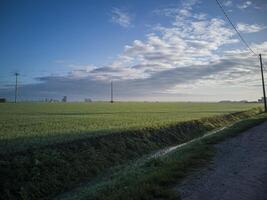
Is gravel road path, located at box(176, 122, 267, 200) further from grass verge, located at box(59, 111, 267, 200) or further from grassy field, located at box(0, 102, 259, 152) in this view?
grassy field, located at box(0, 102, 259, 152)

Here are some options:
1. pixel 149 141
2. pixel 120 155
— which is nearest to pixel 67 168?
pixel 120 155

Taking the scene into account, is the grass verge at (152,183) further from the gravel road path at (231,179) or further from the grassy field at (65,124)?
the grassy field at (65,124)

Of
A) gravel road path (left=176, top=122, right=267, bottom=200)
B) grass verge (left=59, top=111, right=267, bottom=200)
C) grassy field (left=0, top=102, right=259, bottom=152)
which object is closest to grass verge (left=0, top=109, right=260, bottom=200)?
grass verge (left=59, top=111, right=267, bottom=200)

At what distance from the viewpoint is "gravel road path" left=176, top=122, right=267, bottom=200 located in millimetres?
9453

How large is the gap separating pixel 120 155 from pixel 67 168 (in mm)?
5200

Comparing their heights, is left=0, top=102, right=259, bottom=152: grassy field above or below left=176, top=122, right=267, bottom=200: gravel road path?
above

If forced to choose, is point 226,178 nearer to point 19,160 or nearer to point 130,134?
point 19,160

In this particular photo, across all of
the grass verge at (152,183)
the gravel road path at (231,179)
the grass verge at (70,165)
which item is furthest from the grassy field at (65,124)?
the gravel road path at (231,179)

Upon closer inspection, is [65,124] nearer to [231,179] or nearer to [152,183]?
[152,183]

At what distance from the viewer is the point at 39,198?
13.4 meters

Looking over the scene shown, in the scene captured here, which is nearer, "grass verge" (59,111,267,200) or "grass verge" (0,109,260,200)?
"grass verge" (59,111,267,200)

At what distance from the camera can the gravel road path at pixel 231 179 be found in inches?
372

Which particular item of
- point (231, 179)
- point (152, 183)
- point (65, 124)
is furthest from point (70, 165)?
point (65, 124)

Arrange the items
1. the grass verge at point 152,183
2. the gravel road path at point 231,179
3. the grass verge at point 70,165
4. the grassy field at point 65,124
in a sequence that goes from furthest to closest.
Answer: the grassy field at point 65,124
the grass verge at point 70,165
the grass verge at point 152,183
the gravel road path at point 231,179
